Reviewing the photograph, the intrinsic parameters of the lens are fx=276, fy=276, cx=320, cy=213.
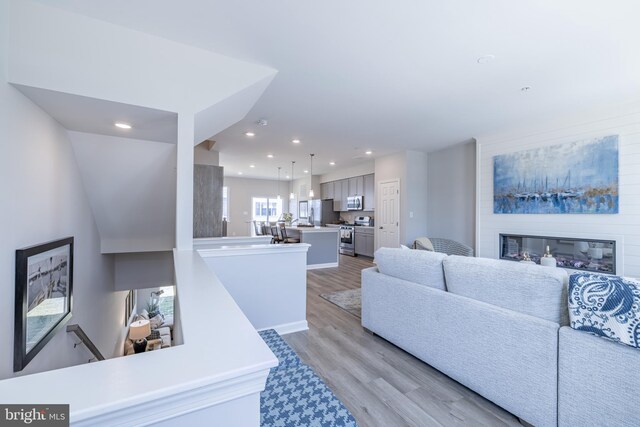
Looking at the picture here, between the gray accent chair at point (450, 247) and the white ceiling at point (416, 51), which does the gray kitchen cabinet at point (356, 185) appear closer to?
the gray accent chair at point (450, 247)

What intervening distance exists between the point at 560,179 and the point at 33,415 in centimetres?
535

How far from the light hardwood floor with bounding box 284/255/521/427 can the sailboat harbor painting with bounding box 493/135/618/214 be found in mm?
3359

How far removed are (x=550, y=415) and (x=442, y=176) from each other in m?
5.05

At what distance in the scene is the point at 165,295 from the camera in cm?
1031

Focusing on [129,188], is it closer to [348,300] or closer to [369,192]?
[348,300]

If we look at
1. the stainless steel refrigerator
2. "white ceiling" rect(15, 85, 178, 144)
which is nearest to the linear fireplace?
"white ceiling" rect(15, 85, 178, 144)

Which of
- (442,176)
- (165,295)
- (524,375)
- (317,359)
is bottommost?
(165,295)

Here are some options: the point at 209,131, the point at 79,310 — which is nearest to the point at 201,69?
the point at 209,131

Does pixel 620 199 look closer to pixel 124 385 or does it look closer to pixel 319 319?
pixel 319 319

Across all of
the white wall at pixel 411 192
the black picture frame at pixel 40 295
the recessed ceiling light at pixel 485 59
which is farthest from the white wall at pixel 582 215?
the black picture frame at pixel 40 295

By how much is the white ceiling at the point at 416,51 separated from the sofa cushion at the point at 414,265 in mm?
1783

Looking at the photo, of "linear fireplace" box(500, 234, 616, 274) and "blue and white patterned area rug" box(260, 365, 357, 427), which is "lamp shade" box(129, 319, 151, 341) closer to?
"blue and white patterned area rug" box(260, 365, 357, 427)

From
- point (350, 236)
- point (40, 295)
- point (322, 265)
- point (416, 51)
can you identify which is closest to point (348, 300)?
point (322, 265)

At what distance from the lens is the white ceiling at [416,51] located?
6.36ft
